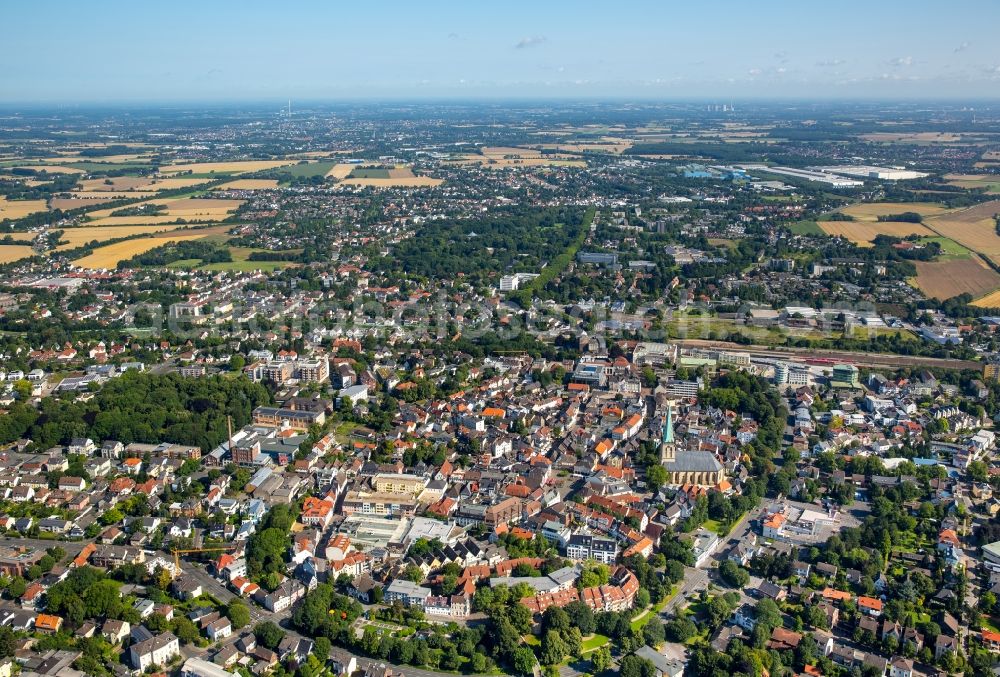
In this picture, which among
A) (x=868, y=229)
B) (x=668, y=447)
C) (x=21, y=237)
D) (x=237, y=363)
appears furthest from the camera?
(x=868, y=229)

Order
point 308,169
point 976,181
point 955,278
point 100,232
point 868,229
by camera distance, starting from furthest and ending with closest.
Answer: point 308,169 → point 976,181 → point 868,229 → point 100,232 → point 955,278

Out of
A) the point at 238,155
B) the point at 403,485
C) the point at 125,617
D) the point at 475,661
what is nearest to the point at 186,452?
the point at 403,485

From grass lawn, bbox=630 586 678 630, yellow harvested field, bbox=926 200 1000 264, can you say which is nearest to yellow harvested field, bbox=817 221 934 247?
yellow harvested field, bbox=926 200 1000 264

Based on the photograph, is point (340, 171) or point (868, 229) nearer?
point (868, 229)

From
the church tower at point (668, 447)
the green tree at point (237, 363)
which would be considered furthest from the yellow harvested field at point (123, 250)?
the church tower at point (668, 447)

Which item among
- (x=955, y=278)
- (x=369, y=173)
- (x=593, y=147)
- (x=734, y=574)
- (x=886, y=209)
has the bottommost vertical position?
(x=734, y=574)

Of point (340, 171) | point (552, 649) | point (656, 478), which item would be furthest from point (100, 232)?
→ point (552, 649)

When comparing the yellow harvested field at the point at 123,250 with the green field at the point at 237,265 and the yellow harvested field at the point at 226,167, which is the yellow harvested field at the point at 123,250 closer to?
the green field at the point at 237,265

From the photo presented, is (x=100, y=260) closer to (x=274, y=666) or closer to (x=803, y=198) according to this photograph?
(x=274, y=666)

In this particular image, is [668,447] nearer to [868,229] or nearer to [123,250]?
[123,250]
